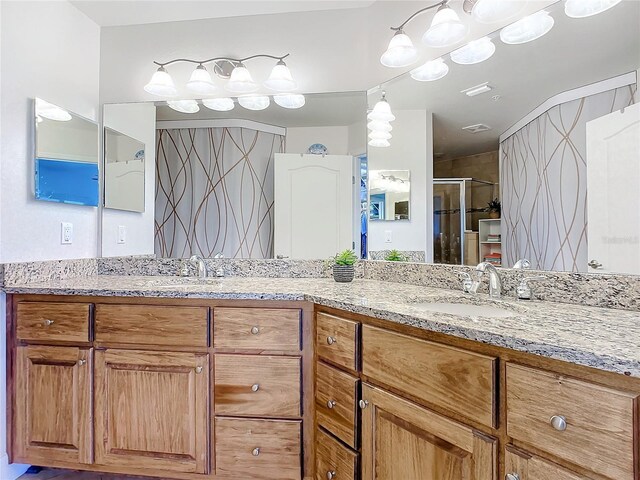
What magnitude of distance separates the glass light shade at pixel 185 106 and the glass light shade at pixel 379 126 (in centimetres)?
102

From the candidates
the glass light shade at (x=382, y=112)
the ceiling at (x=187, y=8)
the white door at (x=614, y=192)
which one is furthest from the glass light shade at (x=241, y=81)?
the white door at (x=614, y=192)

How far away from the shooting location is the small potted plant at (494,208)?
1517mm

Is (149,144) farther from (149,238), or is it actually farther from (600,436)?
(600,436)

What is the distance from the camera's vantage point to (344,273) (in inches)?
75.1

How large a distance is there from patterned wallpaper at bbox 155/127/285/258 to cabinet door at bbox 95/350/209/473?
0.76m

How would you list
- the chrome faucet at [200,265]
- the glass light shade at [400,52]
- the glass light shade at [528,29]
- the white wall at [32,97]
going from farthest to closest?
the chrome faucet at [200,265]
the glass light shade at [400,52]
the white wall at [32,97]
the glass light shade at [528,29]

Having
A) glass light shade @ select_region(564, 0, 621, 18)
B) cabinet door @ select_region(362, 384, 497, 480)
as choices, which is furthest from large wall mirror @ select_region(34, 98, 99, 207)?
glass light shade @ select_region(564, 0, 621, 18)

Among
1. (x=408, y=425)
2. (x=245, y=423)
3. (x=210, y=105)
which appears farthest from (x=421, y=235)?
(x=210, y=105)

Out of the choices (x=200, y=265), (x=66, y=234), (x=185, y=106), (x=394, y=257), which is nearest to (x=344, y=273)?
(x=394, y=257)

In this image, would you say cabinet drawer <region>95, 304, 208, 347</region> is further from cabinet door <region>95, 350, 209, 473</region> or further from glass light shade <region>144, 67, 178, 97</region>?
glass light shade <region>144, 67, 178, 97</region>

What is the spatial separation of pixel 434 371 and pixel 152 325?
45.2 inches

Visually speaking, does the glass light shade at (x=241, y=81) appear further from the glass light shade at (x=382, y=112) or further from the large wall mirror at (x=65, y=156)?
the large wall mirror at (x=65, y=156)

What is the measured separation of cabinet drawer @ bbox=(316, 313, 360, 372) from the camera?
1280 millimetres

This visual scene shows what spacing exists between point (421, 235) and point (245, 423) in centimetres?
114
